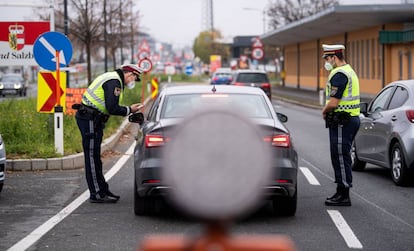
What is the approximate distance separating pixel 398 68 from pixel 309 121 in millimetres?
15053

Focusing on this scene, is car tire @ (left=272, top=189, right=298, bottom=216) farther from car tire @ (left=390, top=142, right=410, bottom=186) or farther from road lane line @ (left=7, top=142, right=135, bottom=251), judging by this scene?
car tire @ (left=390, top=142, right=410, bottom=186)

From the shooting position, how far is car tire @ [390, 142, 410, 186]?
1102 centimetres

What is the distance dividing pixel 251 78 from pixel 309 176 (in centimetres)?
2230

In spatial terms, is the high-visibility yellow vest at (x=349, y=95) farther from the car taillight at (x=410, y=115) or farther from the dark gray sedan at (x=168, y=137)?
the car taillight at (x=410, y=115)

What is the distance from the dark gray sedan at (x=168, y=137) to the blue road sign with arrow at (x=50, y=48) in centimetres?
Answer: 522

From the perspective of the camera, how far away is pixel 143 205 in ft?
28.4

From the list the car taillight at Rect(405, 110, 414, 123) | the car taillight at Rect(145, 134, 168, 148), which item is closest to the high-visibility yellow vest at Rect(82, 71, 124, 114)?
the car taillight at Rect(145, 134, 168, 148)

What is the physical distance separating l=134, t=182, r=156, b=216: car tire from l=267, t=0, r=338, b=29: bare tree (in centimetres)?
7105

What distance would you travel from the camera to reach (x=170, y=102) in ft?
29.3

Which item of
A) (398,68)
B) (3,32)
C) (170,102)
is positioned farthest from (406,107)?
(398,68)

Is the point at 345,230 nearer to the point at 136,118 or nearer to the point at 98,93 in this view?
the point at 136,118

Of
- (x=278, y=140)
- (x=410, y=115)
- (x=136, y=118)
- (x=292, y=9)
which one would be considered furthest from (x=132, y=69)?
(x=292, y=9)

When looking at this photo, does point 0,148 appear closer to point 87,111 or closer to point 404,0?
point 87,111

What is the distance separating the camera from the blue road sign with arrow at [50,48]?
545 inches
